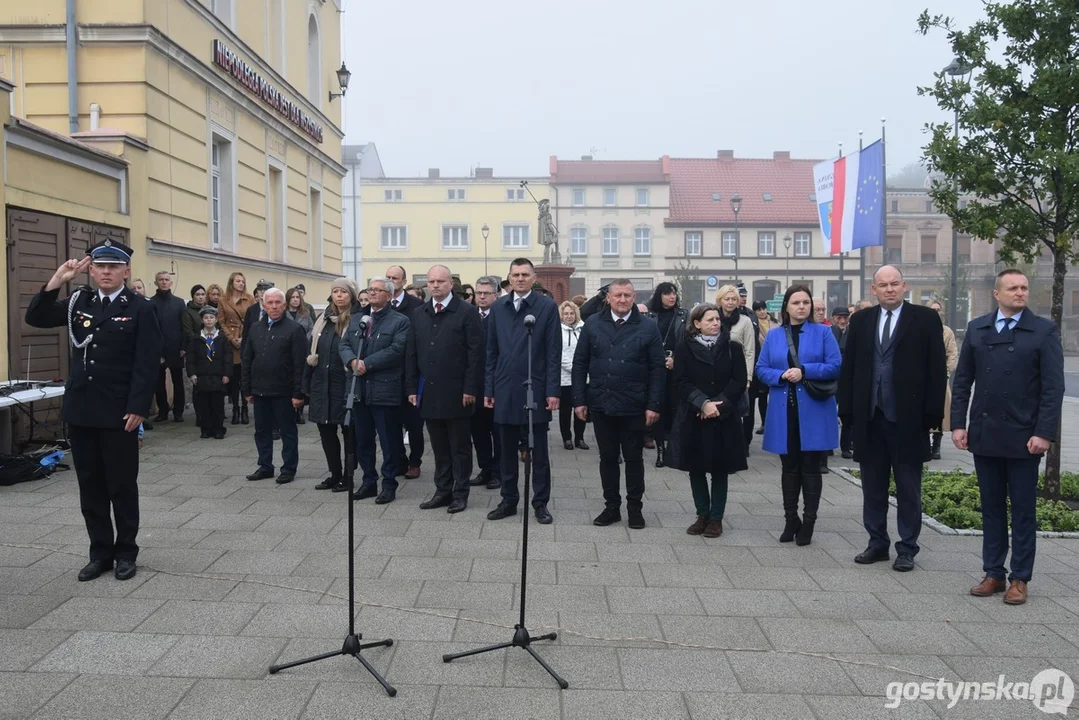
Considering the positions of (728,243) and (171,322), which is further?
(728,243)

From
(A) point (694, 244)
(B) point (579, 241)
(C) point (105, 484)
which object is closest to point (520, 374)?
(C) point (105, 484)

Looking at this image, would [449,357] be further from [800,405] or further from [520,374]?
[800,405]

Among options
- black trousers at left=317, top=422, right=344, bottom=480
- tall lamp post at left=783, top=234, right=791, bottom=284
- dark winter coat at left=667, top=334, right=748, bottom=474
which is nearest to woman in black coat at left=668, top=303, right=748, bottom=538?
dark winter coat at left=667, top=334, right=748, bottom=474

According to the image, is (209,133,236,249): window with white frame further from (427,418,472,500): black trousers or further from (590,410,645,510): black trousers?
(590,410,645,510): black trousers

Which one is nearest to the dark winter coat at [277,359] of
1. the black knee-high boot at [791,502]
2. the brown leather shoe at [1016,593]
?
the black knee-high boot at [791,502]

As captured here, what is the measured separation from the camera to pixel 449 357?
8188mm

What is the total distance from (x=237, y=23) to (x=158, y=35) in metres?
4.34

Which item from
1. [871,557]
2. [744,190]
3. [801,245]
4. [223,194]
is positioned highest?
[744,190]

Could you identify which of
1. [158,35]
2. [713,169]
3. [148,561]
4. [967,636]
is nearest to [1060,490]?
[967,636]

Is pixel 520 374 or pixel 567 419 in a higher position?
pixel 520 374

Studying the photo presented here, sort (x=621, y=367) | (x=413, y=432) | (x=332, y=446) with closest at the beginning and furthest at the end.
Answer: (x=621, y=367) → (x=332, y=446) → (x=413, y=432)

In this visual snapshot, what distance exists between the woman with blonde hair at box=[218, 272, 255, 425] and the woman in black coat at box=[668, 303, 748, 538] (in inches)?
304

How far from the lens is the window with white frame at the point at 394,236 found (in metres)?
68.3

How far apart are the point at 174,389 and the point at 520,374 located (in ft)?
25.0
